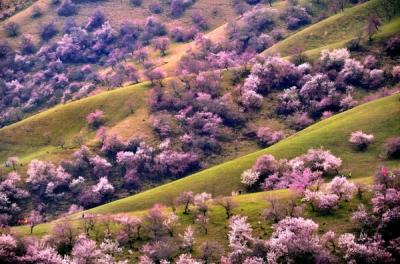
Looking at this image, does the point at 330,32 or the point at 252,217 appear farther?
the point at 330,32

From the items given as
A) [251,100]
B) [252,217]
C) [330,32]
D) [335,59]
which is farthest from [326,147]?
[330,32]

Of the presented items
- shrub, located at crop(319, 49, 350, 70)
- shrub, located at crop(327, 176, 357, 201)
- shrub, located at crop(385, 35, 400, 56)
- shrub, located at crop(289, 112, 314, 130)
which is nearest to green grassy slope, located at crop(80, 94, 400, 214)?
shrub, located at crop(327, 176, 357, 201)

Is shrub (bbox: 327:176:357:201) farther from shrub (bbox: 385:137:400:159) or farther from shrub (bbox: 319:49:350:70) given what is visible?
shrub (bbox: 319:49:350:70)

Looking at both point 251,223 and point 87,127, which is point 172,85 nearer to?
point 87,127

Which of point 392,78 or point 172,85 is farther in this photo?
point 172,85

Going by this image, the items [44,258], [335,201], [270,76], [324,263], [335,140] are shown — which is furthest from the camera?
[270,76]

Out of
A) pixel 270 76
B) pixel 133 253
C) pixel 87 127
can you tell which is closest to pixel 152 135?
pixel 87 127

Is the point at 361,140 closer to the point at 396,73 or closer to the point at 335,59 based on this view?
the point at 396,73
